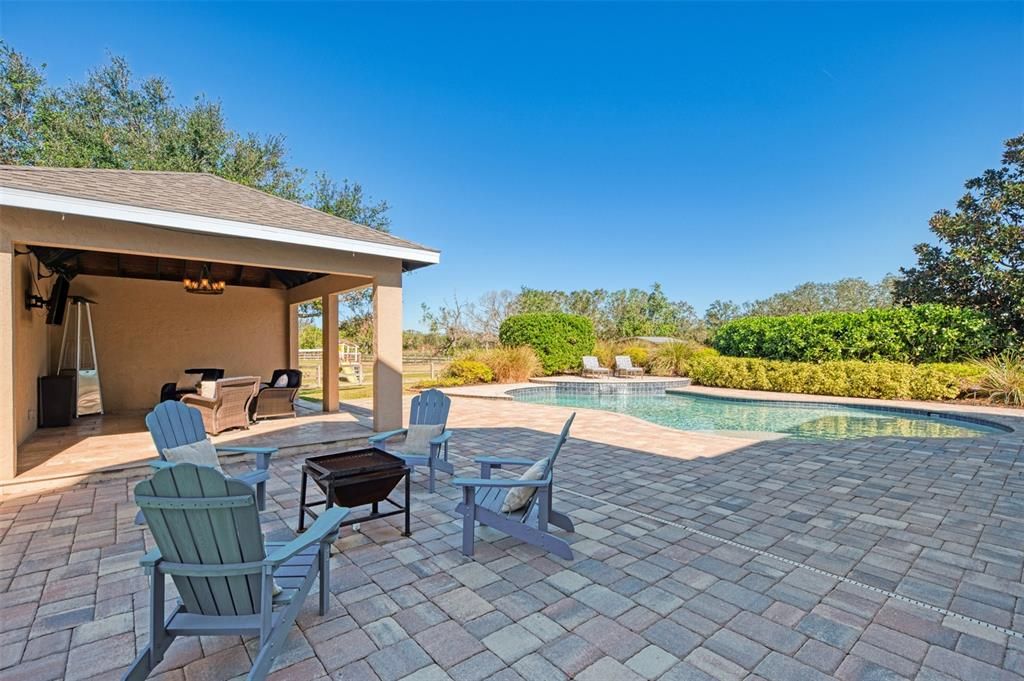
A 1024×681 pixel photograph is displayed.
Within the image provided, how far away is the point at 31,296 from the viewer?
6.72 meters

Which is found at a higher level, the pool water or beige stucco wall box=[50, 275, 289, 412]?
beige stucco wall box=[50, 275, 289, 412]

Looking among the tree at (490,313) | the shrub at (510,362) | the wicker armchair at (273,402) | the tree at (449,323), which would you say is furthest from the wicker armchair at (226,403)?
the tree at (449,323)

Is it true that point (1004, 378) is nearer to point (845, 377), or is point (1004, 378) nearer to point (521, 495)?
point (845, 377)

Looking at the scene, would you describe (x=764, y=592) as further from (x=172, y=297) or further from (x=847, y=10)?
(x=847, y=10)

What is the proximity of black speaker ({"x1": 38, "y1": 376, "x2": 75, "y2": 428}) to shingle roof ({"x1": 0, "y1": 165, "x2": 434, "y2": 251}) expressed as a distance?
3641 millimetres

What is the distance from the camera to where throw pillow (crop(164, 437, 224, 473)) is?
3757 millimetres

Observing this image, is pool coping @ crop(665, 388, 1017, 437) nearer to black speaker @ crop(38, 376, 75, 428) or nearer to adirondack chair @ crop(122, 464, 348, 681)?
adirondack chair @ crop(122, 464, 348, 681)

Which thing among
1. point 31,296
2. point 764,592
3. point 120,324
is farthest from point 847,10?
point 120,324

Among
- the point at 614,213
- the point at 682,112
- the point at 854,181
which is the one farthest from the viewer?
the point at 614,213

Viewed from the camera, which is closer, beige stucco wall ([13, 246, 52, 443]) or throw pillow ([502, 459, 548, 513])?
throw pillow ([502, 459, 548, 513])

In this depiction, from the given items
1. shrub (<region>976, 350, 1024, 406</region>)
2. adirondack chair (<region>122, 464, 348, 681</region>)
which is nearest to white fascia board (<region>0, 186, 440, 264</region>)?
adirondack chair (<region>122, 464, 348, 681</region>)

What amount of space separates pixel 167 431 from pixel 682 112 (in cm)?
1758

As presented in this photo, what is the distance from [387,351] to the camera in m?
7.39

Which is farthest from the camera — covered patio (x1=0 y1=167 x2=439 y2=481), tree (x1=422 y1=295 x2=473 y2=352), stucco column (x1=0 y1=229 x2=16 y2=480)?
tree (x1=422 y1=295 x2=473 y2=352)
